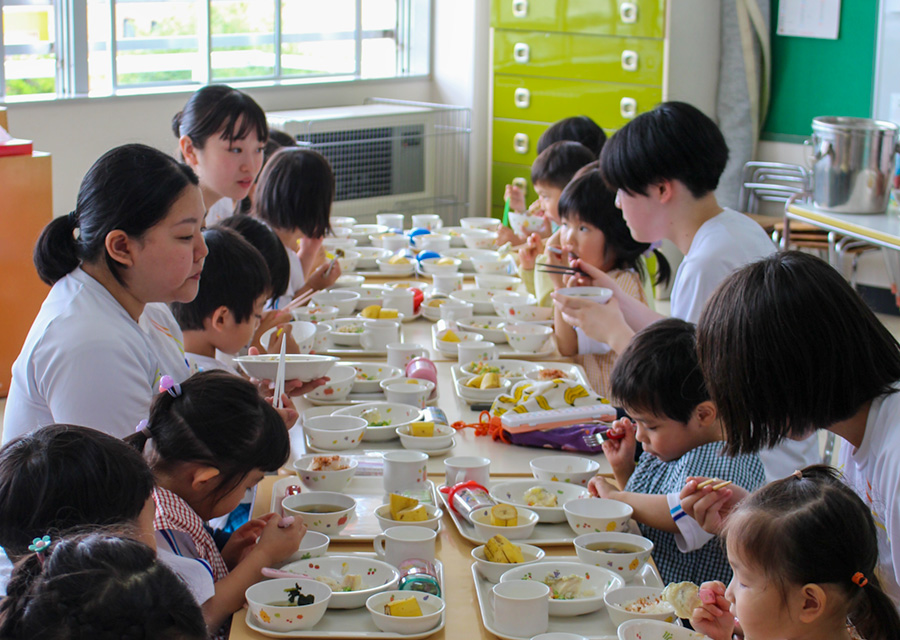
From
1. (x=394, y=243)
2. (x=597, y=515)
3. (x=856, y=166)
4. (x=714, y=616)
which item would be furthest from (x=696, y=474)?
(x=856, y=166)

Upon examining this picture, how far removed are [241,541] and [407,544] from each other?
31 centimetres

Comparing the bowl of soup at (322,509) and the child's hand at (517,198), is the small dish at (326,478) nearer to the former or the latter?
the bowl of soup at (322,509)

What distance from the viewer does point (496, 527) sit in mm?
1638

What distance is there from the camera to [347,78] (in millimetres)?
6551

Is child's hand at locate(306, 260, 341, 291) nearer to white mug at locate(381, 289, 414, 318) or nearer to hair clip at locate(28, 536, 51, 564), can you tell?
white mug at locate(381, 289, 414, 318)

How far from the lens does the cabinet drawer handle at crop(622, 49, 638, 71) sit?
18.7 ft

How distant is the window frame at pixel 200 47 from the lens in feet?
17.0

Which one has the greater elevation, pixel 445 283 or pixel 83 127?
pixel 83 127

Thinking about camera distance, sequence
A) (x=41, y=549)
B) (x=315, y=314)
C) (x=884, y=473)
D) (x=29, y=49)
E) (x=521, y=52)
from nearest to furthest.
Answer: (x=41, y=549) → (x=884, y=473) → (x=315, y=314) → (x=29, y=49) → (x=521, y=52)

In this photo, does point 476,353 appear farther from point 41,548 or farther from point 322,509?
point 41,548

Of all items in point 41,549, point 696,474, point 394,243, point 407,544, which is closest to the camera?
point 41,549

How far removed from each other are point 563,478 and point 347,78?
16.8ft

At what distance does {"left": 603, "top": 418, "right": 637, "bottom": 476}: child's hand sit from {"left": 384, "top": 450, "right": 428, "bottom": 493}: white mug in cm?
37

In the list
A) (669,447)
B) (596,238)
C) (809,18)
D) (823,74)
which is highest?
(809,18)
